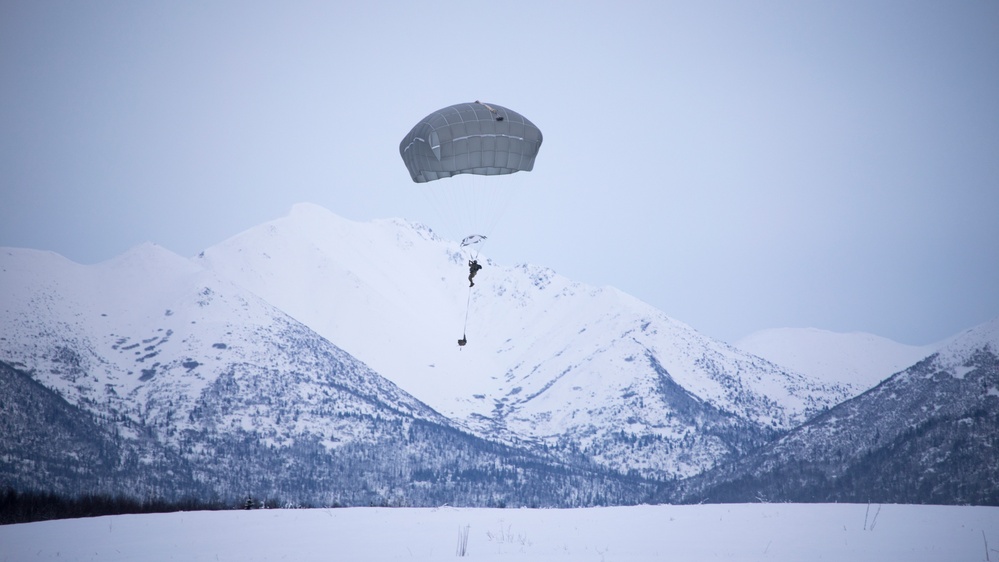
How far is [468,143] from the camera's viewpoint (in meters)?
54.8

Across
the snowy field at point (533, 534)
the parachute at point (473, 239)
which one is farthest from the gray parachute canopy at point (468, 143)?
the snowy field at point (533, 534)

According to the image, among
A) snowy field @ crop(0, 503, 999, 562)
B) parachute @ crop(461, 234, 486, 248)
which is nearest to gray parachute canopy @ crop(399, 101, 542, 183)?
parachute @ crop(461, 234, 486, 248)

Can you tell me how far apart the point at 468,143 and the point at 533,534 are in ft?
95.2

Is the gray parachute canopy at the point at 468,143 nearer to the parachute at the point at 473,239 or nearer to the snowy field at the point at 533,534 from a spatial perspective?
the parachute at the point at 473,239

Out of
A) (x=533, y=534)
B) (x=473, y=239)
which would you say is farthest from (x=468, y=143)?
(x=533, y=534)

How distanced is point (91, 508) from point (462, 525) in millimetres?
26439

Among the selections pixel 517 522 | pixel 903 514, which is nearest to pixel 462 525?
pixel 517 522

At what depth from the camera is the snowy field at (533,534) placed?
2750cm

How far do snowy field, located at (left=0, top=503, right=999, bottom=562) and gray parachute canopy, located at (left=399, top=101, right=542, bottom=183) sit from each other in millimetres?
23911

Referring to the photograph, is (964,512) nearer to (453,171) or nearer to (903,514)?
(903,514)

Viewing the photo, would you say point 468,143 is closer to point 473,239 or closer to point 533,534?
point 473,239

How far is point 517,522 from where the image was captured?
3403 cm

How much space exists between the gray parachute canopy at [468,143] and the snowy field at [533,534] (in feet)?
78.4

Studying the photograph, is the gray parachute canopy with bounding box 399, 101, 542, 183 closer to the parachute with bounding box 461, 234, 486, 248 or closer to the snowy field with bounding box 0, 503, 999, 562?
the parachute with bounding box 461, 234, 486, 248
